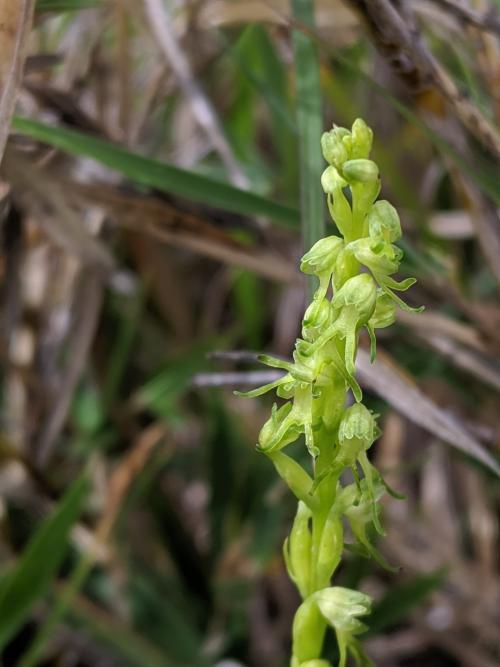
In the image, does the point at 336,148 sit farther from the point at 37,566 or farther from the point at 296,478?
the point at 37,566

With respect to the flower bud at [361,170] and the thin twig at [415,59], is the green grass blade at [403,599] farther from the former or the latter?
the flower bud at [361,170]

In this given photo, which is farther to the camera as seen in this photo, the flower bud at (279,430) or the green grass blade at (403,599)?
the green grass blade at (403,599)

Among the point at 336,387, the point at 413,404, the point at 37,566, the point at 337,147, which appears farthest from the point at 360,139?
the point at 37,566

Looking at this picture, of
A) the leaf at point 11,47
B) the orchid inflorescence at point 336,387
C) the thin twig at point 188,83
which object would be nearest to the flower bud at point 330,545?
the orchid inflorescence at point 336,387

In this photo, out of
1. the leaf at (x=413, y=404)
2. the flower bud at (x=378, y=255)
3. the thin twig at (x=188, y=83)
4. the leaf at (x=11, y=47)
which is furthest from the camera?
the thin twig at (x=188, y=83)

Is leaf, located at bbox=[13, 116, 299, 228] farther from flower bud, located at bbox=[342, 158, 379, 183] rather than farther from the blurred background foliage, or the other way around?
flower bud, located at bbox=[342, 158, 379, 183]

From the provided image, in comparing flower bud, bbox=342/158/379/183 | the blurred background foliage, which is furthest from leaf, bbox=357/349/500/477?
flower bud, bbox=342/158/379/183

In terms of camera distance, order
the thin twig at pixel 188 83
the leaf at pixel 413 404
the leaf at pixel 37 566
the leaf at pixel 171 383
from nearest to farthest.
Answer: the leaf at pixel 413 404
the leaf at pixel 37 566
the thin twig at pixel 188 83
the leaf at pixel 171 383
